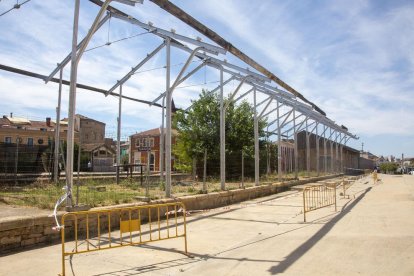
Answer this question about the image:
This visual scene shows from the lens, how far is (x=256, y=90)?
61.4 ft

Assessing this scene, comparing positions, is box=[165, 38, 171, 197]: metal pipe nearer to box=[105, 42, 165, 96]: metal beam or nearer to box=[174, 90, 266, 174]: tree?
box=[105, 42, 165, 96]: metal beam

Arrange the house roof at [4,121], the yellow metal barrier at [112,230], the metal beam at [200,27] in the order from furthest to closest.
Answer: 1. the house roof at [4,121]
2. the metal beam at [200,27]
3. the yellow metal barrier at [112,230]

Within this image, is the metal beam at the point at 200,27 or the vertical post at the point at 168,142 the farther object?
the vertical post at the point at 168,142

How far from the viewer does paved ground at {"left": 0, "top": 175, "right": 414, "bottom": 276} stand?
18.6 feet

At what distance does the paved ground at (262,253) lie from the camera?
567 centimetres

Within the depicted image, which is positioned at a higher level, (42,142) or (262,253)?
(42,142)

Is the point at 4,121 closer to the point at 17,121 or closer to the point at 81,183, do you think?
the point at 17,121

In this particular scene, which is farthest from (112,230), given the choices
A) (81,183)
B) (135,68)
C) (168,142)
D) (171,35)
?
(135,68)

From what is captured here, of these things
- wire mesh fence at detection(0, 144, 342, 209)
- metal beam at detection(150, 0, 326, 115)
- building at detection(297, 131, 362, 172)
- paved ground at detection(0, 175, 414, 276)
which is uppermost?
metal beam at detection(150, 0, 326, 115)

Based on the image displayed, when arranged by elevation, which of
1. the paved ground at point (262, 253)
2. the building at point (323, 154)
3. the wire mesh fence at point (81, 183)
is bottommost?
the paved ground at point (262, 253)

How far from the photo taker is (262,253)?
6723 millimetres

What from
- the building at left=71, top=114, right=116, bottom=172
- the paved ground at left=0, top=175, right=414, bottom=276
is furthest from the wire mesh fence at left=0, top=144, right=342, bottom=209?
the building at left=71, top=114, right=116, bottom=172

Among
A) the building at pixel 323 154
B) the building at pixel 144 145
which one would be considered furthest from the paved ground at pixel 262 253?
the building at pixel 144 145

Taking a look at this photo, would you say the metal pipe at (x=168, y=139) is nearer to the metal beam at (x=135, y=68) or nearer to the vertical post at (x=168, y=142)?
the vertical post at (x=168, y=142)
